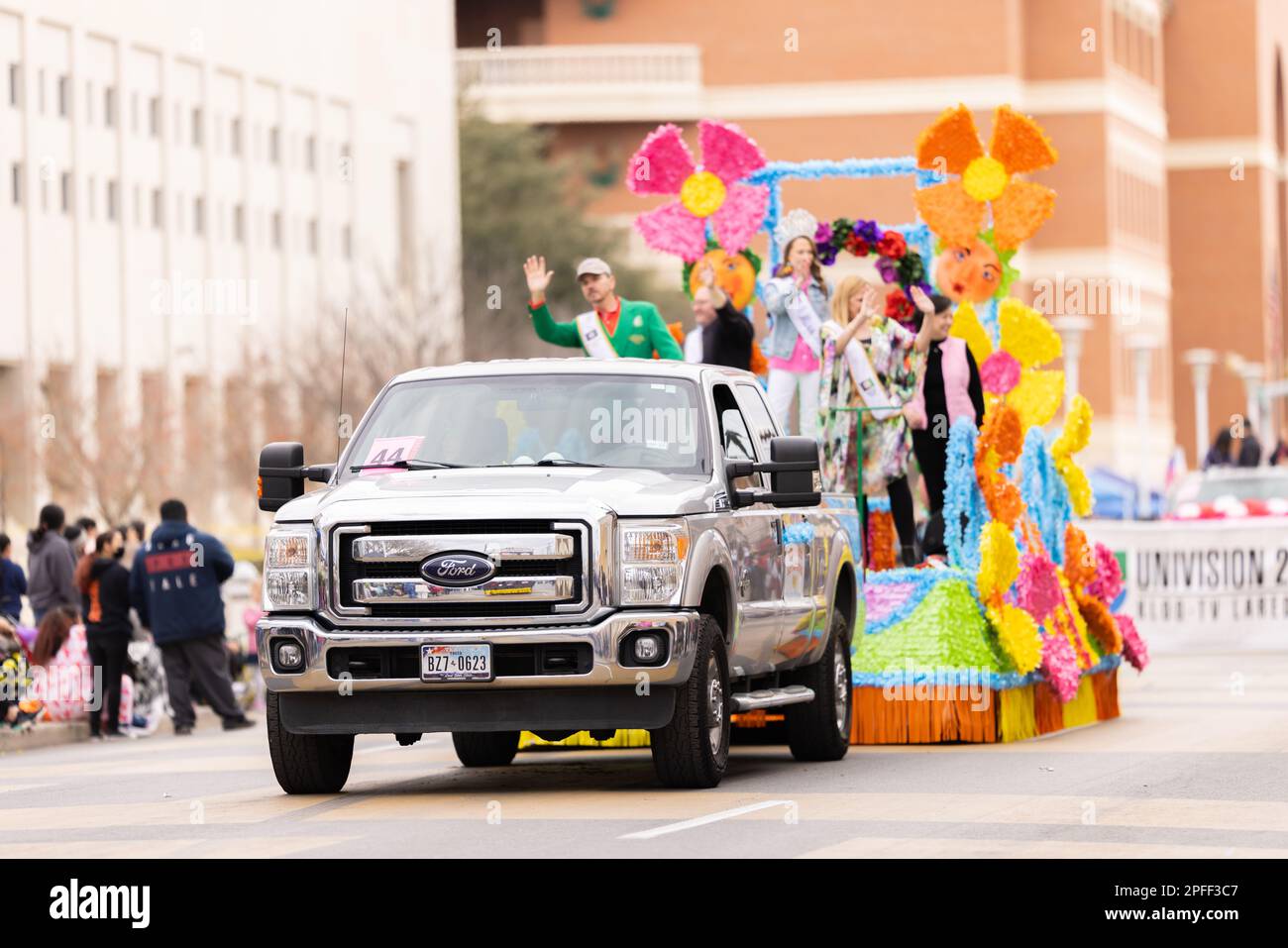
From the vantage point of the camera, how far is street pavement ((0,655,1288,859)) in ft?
40.7

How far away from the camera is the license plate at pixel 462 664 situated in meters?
14.1

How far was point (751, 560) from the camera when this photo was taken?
50.9 ft

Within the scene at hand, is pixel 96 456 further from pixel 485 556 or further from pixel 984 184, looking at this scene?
pixel 485 556

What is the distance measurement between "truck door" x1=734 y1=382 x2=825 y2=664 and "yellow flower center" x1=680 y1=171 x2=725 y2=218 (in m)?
5.13

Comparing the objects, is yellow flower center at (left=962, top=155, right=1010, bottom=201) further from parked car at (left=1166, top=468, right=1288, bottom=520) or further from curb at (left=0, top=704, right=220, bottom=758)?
parked car at (left=1166, top=468, right=1288, bottom=520)

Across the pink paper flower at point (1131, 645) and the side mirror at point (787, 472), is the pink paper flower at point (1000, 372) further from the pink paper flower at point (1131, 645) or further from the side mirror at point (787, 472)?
the side mirror at point (787, 472)

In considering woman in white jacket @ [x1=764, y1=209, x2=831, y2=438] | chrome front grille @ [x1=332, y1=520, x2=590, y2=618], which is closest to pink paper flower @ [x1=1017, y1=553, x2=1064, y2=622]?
woman in white jacket @ [x1=764, y1=209, x2=831, y2=438]

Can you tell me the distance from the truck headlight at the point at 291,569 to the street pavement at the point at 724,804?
102 centimetres

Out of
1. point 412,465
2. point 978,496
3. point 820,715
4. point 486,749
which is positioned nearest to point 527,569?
point 412,465

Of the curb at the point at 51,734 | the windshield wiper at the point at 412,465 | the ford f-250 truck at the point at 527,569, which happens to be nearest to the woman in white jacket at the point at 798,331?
the ford f-250 truck at the point at 527,569

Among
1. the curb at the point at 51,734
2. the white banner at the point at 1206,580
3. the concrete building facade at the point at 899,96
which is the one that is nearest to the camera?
the curb at the point at 51,734

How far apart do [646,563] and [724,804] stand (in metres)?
1.20

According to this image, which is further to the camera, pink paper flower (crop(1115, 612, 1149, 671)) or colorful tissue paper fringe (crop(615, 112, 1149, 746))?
pink paper flower (crop(1115, 612, 1149, 671))
